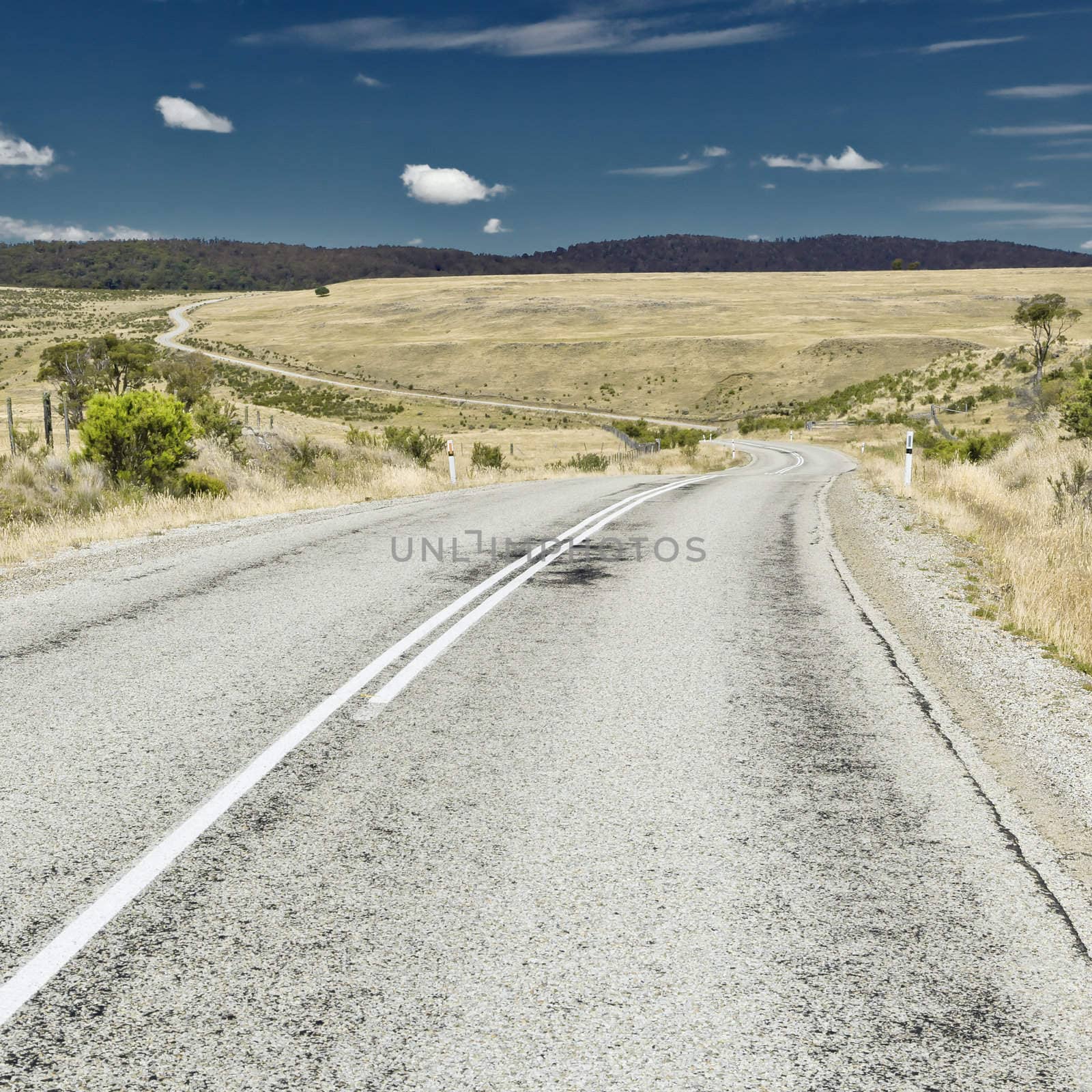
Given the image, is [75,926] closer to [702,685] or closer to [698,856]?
[698,856]

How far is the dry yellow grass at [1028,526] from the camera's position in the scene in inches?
308

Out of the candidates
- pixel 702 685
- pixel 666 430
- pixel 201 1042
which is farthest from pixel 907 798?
pixel 666 430

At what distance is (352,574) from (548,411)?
7526 cm

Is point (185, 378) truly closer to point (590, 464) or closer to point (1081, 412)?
point (590, 464)

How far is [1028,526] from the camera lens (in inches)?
524

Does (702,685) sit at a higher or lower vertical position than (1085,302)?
lower

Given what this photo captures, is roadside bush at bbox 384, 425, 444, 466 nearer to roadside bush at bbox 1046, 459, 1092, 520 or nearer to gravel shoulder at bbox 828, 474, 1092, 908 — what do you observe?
roadside bush at bbox 1046, 459, 1092, 520

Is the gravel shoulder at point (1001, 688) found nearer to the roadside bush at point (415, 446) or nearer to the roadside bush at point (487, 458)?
the roadside bush at point (415, 446)

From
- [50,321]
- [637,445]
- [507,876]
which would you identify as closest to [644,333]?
[637,445]

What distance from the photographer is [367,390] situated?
88375mm

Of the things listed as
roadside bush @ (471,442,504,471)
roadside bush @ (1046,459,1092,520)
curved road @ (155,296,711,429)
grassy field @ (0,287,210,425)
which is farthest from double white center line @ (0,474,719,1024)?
curved road @ (155,296,711,429)

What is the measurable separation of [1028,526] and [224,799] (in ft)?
40.4

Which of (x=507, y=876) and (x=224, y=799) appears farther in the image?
(x=224, y=799)

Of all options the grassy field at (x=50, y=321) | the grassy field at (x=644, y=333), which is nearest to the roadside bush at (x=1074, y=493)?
the grassy field at (x=50, y=321)
